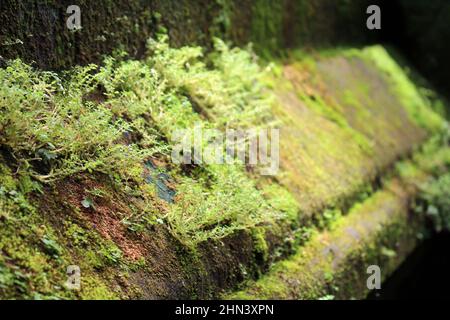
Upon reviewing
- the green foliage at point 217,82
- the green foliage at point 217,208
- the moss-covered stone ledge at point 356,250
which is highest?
the green foliage at point 217,82

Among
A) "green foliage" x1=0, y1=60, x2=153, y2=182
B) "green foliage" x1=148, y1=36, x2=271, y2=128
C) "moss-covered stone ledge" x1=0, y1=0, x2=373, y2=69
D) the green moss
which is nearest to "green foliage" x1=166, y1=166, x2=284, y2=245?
"green foliage" x1=0, y1=60, x2=153, y2=182

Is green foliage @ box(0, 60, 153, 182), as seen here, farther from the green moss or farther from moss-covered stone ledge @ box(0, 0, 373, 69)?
the green moss

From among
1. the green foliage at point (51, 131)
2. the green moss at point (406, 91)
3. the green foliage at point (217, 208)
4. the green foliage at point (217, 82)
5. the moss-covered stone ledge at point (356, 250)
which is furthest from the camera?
the green moss at point (406, 91)

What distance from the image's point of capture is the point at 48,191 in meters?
3.54

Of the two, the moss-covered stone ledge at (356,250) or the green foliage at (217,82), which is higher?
the green foliage at (217,82)

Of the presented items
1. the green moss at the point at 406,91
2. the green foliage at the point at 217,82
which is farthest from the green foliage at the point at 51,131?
the green moss at the point at 406,91

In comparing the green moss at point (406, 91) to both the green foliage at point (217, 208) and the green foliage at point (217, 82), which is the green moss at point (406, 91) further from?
the green foliage at point (217, 208)

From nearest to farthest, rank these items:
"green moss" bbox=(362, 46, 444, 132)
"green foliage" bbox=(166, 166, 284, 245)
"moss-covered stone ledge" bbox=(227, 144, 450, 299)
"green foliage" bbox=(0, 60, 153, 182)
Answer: "green foliage" bbox=(0, 60, 153, 182)
"green foliage" bbox=(166, 166, 284, 245)
"moss-covered stone ledge" bbox=(227, 144, 450, 299)
"green moss" bbox=(362, 46, 444, 132)

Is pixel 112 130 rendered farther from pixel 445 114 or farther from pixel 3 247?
pixel 445 114

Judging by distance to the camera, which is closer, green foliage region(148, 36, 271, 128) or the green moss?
green foliage region(148, 36, 271, 128)

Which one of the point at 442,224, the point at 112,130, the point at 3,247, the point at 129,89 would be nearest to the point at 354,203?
the point at 442,224

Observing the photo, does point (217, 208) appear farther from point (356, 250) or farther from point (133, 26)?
point (356, 250)

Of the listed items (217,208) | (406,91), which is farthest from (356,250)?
(406,91)
